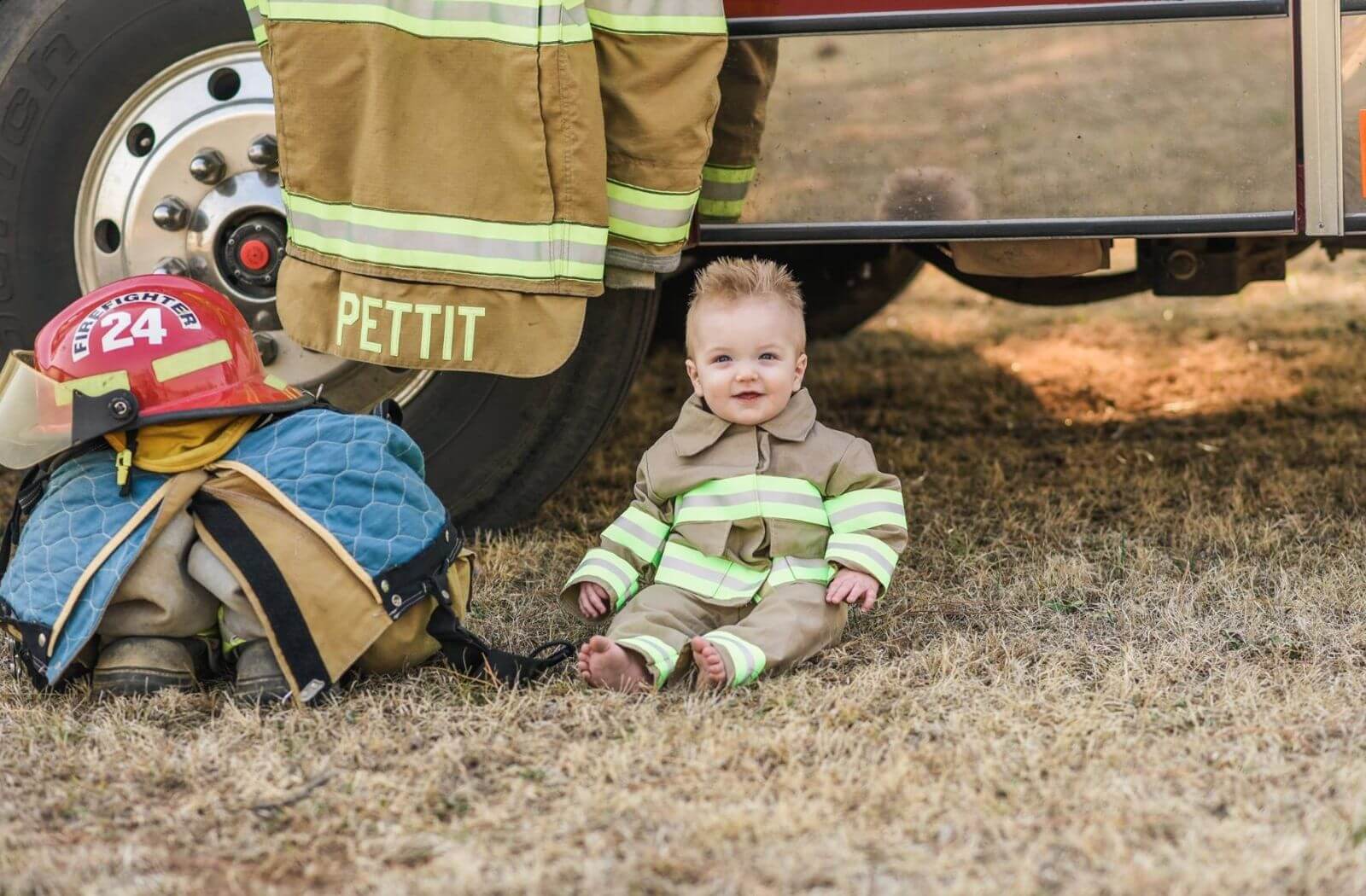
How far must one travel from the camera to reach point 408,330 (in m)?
2.67

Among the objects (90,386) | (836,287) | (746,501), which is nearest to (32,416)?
(90,386)

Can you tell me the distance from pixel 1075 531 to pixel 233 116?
74.8 inches

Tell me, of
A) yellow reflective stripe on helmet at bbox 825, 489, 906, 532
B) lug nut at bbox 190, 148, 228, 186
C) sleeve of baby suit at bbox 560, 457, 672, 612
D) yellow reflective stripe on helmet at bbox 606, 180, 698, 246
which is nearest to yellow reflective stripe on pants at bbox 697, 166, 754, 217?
yellow reflective stripe on helmet at bbox 606, 180, 698, 246

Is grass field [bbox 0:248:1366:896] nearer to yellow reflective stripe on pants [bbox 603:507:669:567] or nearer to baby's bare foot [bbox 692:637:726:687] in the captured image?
baby's bare foot [bbox 692:637:726:687]

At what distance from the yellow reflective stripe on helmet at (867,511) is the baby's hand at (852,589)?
0.09 meters

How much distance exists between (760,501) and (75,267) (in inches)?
57.2

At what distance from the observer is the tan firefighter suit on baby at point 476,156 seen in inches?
102

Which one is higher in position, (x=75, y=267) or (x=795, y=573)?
(x=75, y=267)

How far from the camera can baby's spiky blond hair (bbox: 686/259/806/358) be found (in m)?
2.65

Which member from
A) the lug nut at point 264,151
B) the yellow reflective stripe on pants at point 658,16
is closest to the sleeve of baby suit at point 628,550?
the yellow reflective stripe on pants at point 658,16

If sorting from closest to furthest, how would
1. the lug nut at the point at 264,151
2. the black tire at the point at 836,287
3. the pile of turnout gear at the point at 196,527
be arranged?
the pile of turnout gear at the point at 196,527, the lug nut at the point at 264,151, the black tire at the point at 836,287

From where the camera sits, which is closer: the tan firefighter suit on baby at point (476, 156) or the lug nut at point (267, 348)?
the tan firefighter suit on baby at point (476, 156)

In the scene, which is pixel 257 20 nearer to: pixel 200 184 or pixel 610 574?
pixel 200 184

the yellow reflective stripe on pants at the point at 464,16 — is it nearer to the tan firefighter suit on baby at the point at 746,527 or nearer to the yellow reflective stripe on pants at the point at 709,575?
the tan firefighter suit on baby at the point at 746,527
